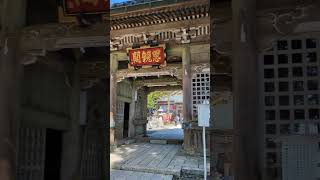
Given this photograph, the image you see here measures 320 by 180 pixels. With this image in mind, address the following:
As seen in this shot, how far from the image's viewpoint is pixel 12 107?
263cm

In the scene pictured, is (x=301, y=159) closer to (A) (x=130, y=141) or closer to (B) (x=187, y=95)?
(B) (x=187, y=95)

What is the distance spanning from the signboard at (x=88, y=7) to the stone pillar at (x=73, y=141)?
103 cm

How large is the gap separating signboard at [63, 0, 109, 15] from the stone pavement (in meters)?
1.95

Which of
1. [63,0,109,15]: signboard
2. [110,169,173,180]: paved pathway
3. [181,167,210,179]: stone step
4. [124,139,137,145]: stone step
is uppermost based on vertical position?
[63,0,109,15]: signboard

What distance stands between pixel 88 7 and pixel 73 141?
5.45 ft

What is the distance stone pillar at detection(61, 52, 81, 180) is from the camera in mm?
3633

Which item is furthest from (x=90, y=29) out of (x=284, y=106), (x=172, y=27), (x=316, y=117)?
(x=172, y=27)

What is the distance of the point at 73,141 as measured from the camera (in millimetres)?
3688

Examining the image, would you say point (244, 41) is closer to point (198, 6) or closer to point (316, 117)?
point (316, 117)

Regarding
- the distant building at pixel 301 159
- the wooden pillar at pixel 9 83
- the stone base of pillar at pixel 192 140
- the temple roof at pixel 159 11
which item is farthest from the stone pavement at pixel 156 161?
the temple roof at pixel 159 11

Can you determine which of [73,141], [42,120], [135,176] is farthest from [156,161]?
[42,120]

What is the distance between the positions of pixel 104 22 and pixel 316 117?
158 centimetres

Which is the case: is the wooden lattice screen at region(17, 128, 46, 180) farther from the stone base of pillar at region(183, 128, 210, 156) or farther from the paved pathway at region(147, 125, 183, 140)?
the paved pathway at region(147, 125, 183, 140)

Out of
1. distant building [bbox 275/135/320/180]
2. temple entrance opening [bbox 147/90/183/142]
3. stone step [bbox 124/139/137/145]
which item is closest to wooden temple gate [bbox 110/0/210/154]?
stone step [bbox 124/139/137/145]
